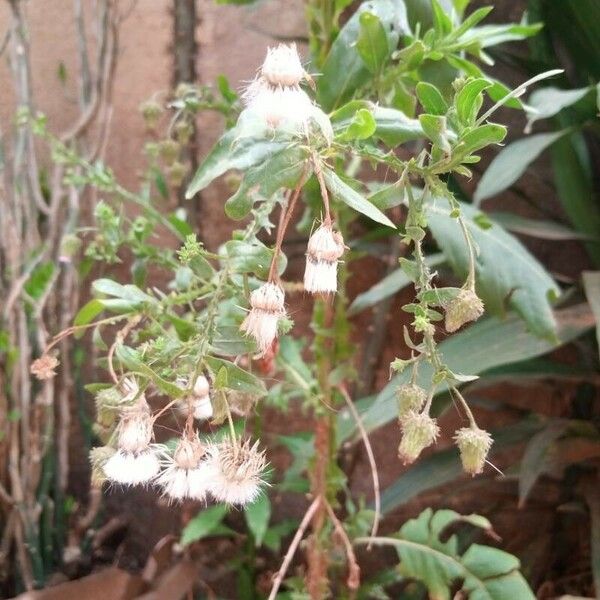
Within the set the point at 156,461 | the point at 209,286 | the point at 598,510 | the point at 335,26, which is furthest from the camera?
the point at 598,510

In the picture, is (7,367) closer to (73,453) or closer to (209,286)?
(73,453)

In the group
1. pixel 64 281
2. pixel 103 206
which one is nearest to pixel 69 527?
pixel 64 281

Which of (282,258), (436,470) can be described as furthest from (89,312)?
(436,470)

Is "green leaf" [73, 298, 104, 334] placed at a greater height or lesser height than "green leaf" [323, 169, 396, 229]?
lesser

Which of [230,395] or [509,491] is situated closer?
[230,395]

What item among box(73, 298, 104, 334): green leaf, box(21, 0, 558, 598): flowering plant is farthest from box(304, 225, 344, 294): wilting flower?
box(73, 298, 104, 334): green leaf

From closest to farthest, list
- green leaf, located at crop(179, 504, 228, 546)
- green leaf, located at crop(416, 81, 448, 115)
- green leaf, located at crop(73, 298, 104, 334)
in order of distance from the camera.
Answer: green leaf, located at crop(416, 81, 448, 115), green leaf, located at crop(73, 298, 104, 334), green leaf, located at crop(179, 504, 228, 546)

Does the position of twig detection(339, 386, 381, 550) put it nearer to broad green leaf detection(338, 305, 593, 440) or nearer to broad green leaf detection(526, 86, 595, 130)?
broad green leaf detection(338, 305, 593, 440)
